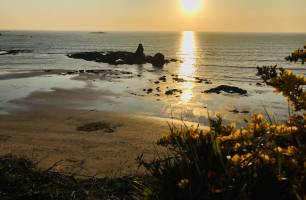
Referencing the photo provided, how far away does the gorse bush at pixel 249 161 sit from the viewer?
2.75 meters

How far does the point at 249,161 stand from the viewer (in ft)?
9.16

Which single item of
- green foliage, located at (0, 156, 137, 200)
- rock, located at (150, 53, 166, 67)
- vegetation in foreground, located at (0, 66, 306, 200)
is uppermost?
vegetation in foreground, located at (0, 66, 306, 200)

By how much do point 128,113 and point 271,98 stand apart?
13107 millimetres

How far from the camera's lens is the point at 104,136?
15.8 meters

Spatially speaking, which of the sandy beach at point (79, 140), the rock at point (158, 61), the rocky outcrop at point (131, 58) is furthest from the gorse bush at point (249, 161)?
the rock at point (158, 61)

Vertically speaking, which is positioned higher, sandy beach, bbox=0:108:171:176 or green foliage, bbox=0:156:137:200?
green foliage, bbox=0:156:137:200

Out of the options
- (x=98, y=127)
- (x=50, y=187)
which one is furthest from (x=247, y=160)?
(x=98, y=127)

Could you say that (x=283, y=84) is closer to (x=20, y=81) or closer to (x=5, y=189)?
(x=5, y=189)

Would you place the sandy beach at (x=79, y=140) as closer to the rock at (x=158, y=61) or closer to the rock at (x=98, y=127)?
the rock at (x=98, y=127)

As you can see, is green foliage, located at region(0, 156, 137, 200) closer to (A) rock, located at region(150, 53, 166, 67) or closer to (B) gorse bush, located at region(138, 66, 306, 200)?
(B) gorse bush, located at region(138, 66, 306, 200)

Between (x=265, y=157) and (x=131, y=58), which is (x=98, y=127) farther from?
(x=131, y=58)

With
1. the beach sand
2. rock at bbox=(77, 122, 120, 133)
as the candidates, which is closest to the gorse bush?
the beach sand

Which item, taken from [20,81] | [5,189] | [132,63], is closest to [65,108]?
[20,81]

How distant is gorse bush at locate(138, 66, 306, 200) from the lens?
2.75 metres
